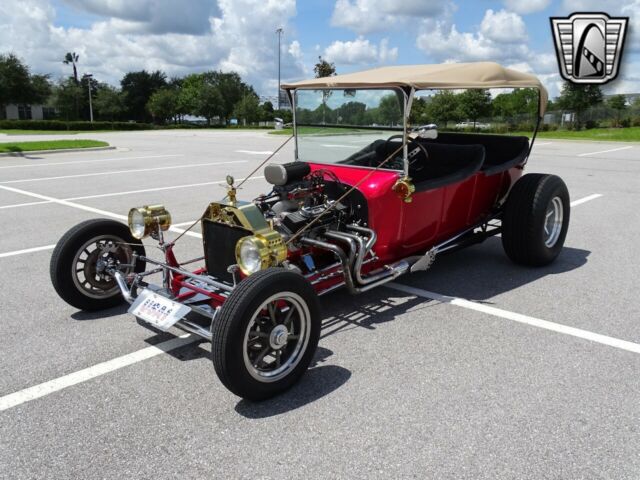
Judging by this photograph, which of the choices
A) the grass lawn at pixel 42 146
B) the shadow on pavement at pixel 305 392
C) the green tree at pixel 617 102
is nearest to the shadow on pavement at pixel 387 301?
the shadow on pavement at pixel 305 392

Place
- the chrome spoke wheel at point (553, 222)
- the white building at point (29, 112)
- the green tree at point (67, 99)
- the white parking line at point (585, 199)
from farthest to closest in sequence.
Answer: the white building at point (29, 112) < the green tree at point (67, 99) < the white parking line at point (585, 199) < the chrome spoke wheel at point (553, 222)

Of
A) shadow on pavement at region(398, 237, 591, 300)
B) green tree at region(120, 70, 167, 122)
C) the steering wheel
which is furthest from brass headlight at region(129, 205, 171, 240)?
green tree at region(120, 70, 167, 122)

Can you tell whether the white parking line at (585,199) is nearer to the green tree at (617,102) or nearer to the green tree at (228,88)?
the green tree at (617,102)

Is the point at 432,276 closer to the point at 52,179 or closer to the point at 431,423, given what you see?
the point at 431,423

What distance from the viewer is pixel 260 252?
130 inches

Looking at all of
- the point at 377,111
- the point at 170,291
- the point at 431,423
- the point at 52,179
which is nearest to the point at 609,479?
the point at 431,423

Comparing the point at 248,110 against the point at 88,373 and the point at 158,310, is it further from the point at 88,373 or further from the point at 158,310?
the point at 88,373

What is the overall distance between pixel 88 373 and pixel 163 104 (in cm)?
7339

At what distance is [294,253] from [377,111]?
4.78ft

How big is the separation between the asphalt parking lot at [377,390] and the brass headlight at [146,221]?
2.24ft

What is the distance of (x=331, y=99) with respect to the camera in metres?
4.97

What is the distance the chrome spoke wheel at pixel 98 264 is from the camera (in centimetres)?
420

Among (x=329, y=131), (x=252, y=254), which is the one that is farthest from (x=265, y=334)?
(x=329, y=131)

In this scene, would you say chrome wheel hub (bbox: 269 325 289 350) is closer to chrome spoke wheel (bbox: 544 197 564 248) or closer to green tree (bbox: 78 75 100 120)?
chrome spoke wheel (bbox: 544 197 564 248)
